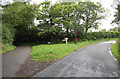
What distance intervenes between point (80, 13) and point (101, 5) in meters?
5.67

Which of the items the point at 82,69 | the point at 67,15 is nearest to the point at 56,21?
the point at 67,15

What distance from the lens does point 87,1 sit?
2445 centimetres

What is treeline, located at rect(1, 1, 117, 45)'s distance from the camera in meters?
21.0

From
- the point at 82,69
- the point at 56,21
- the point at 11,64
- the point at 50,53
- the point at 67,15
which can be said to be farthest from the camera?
the point at 67,15

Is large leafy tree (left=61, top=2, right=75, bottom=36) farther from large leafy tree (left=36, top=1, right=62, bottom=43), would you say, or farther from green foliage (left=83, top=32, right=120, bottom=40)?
green foliage (left=83, top=32, right=120, bottom=40)

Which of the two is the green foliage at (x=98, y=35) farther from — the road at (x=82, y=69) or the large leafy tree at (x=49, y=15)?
the road at (x=82, y=69)

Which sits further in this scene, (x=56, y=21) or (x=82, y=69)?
(x=56, y=21)

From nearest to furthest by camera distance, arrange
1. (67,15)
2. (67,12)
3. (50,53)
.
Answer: (50,53) < (67,12) < (67,15)

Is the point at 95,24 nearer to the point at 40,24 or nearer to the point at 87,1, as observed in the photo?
the point at 87,1

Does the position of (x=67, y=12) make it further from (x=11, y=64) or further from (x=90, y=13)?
(x=11, y=64)

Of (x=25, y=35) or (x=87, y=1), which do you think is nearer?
(x=87, y=1)

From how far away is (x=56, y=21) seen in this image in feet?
68.2

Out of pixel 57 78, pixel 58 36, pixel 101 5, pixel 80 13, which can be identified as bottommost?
pixel 57 78

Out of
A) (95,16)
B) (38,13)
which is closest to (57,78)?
(38,13)
